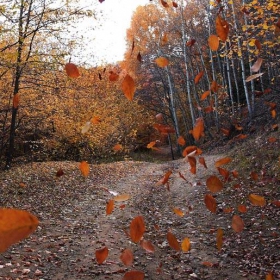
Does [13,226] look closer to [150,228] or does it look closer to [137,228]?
[137,228]

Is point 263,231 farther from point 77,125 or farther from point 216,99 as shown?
point 216,99

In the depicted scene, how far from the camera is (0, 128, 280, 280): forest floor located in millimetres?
4361

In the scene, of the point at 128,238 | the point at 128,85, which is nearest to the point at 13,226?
the point at 128,85

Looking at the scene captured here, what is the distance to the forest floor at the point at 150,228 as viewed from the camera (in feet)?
14.3

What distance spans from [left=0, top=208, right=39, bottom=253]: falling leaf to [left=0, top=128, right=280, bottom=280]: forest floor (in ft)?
6.35

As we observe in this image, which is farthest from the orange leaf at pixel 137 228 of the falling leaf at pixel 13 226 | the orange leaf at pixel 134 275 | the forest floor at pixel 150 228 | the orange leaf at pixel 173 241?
the falling leaf at pixel 13 226

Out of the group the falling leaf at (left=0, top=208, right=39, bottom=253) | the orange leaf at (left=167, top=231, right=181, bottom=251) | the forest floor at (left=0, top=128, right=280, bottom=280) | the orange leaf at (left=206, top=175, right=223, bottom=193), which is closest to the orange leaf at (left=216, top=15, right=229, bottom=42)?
the orange leaf at (left=206, top=175, right=223, bottom=193)

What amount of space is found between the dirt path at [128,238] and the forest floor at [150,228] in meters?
0.01

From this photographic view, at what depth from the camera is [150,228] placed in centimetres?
629

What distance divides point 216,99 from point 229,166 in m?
9.03

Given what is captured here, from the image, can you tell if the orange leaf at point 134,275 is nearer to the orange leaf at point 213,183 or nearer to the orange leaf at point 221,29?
the orange leaf at point 213,183

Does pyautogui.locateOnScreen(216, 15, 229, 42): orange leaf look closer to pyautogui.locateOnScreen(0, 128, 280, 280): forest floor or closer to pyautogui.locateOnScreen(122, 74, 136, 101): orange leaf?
pyautogui.locateOnScreen(122, 74, 136, 101): orange leaf

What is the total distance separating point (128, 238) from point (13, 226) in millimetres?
4994

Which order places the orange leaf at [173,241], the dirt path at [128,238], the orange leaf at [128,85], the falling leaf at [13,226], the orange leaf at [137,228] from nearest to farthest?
the falling leaf at [13,226]
the orange leaf at [128,85]
the orange leaf at [137,228]
the orange leaf at [173,241]
the dirt path at [128,238]
